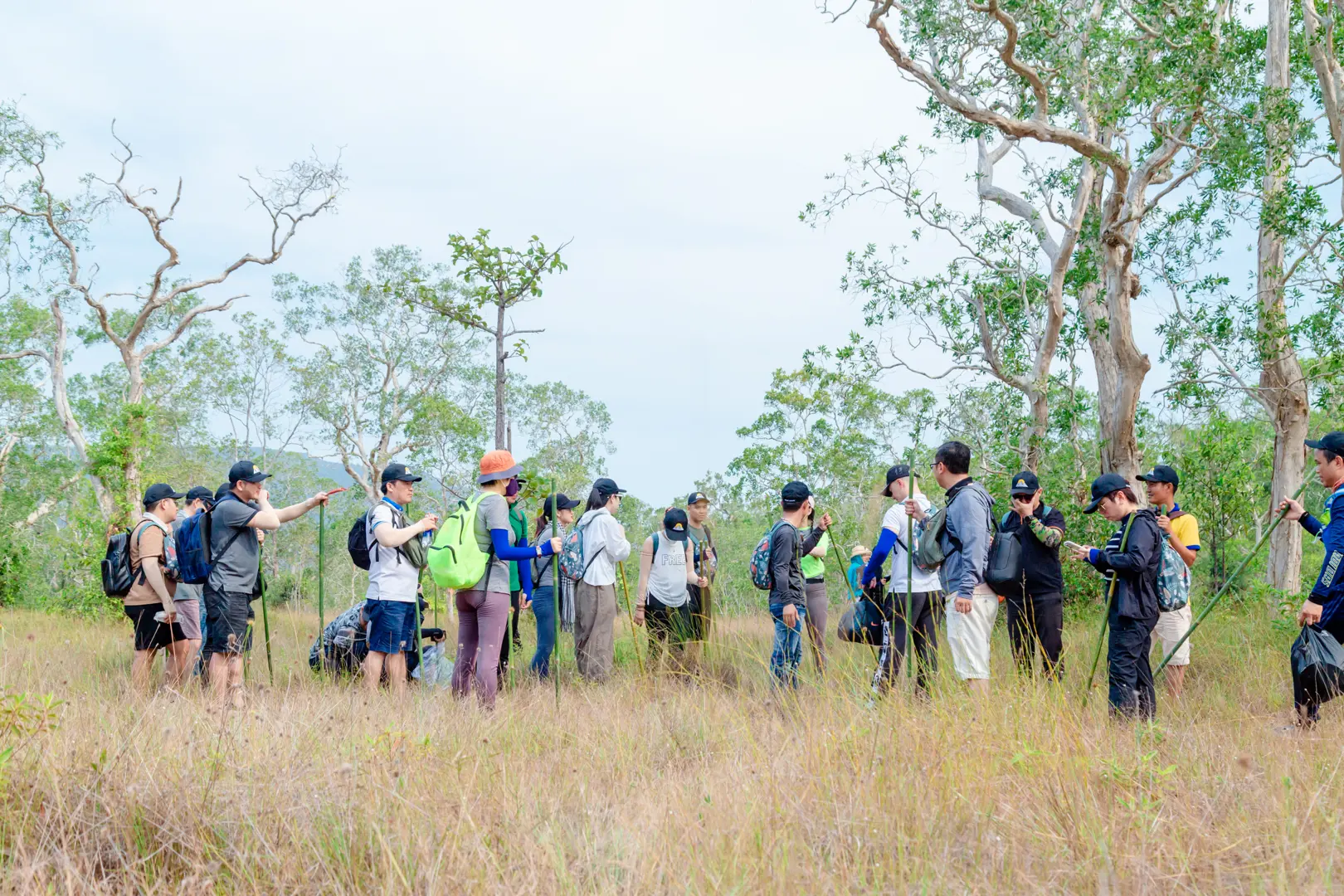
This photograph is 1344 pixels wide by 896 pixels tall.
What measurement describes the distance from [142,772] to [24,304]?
27.4 meters

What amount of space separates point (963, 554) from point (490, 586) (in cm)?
293

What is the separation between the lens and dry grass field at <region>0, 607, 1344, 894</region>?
307 cm

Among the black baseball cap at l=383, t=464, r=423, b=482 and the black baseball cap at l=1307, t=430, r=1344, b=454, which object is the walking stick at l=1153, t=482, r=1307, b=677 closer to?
the black baseball cap at l=1307, t=430, r=1344, b=454

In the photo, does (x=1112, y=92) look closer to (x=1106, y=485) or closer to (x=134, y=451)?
(x=1106, y=485)

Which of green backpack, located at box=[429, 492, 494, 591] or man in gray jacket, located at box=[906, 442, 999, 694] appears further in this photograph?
→ green backpack, located at box=[429, 492, 494, 591]

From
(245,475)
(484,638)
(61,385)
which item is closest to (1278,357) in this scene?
(484,638)

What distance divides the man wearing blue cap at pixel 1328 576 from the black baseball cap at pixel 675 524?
4.08 meters

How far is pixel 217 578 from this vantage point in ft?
19.6

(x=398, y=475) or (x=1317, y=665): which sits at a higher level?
(x=398, y=475)

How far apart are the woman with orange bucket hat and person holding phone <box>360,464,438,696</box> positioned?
1.44 feet

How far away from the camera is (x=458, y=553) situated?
5.71 metres

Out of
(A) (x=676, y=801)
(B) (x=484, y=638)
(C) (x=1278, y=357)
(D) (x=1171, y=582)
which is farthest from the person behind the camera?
(C) (x=1278, y=357)

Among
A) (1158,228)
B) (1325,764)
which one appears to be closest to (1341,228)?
(1158,228)

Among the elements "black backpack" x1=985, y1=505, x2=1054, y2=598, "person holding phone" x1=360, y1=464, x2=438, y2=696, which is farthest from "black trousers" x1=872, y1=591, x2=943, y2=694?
"person holding phone" x1=360, y1=464, x2=438, y2=696
